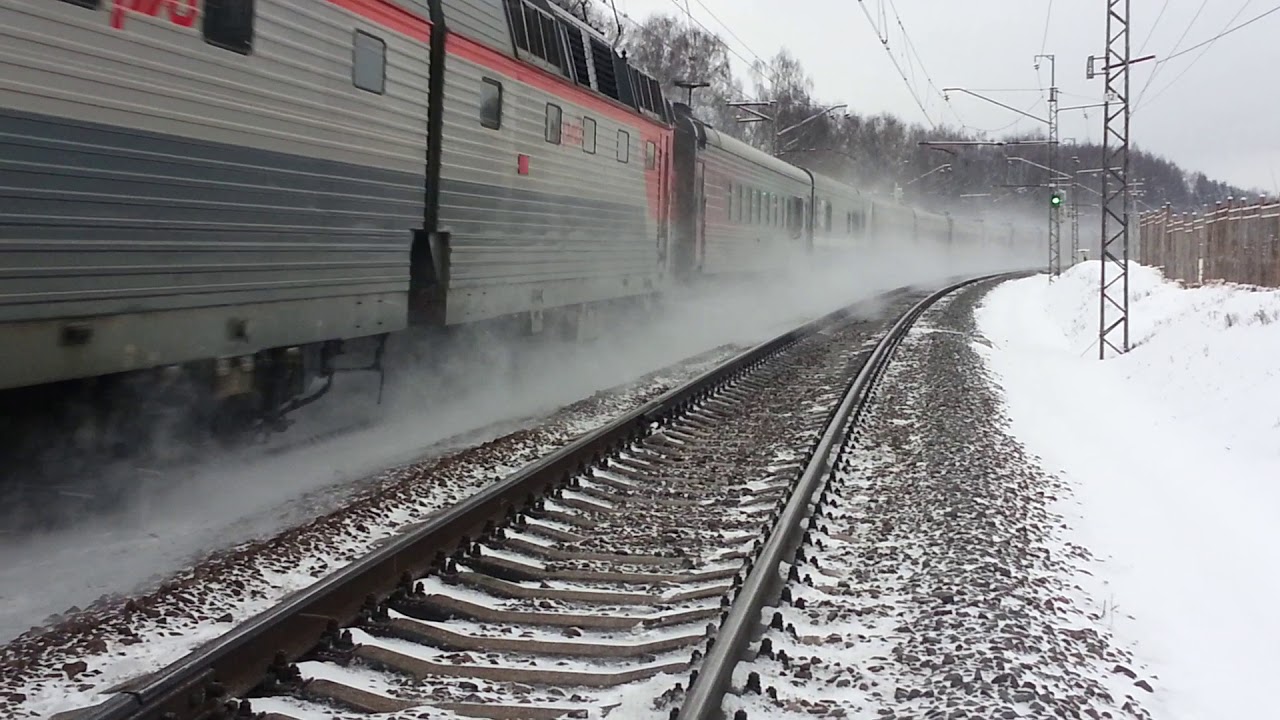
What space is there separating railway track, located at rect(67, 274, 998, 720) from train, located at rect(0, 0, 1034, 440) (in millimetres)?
1830

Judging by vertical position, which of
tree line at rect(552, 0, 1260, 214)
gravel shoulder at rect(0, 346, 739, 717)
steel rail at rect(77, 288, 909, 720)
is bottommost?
gravel shoulder at rect(0, 346, 739, 717)

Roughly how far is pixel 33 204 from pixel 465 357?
6.16 m

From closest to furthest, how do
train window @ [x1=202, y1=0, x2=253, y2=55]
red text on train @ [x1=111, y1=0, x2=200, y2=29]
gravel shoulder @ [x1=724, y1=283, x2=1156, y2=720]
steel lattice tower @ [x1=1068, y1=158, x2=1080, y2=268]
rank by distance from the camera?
gravel shoulder @ [x1=724, y1=283, x2=1156, y2=720]
red text on train @ [x1=111, y1=0, x2=200, y2=29]
train window @ [x1=202, y1=0, x2=253, y2=55]
steel lattice tower @ [x1=1068, y1=158, x2=1080, y2=268]

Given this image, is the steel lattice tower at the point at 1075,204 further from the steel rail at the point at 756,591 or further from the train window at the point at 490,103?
the steel rail at the point at 756,591

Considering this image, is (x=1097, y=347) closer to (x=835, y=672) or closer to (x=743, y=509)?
(x=743, y=509)

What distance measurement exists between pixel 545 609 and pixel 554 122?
6774 millimetres

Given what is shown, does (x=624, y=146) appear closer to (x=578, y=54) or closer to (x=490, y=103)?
(x=578, y=54)

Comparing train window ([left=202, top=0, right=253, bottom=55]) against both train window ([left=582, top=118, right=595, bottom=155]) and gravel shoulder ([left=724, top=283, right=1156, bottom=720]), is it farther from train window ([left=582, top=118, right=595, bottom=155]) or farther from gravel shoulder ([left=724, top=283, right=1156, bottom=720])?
train window ([left=582, top=118, right=595, bottom=155])

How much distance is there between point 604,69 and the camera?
12.0 metres

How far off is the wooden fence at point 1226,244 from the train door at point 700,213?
10.1 meters

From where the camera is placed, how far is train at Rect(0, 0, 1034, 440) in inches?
183

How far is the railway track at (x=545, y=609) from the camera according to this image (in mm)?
3490

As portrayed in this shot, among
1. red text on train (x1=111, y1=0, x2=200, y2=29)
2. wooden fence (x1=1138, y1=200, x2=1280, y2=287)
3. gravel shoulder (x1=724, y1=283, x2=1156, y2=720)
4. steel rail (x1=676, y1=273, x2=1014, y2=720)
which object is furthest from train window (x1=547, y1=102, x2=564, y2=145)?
wooden fence (x1=1138, y1=200, x2=1280, y2=287)

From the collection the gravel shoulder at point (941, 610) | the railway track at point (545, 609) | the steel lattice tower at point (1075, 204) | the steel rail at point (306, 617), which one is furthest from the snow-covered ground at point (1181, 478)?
the steel lattice tower at point (1075, 204)
